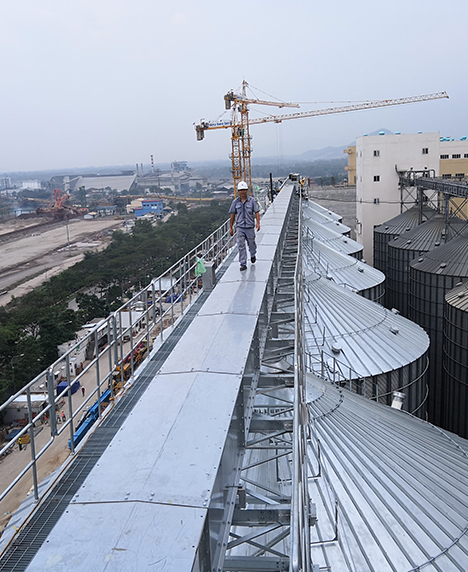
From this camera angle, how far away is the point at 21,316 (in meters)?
33.8

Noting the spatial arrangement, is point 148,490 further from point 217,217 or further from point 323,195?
point 217,217

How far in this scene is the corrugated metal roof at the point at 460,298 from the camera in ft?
46.6

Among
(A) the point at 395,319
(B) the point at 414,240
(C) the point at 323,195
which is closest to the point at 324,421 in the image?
(A) the point at 395,319

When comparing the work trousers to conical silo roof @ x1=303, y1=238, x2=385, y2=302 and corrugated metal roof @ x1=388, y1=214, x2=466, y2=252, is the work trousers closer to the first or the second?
conical silo roof @ x1=303, y1=238, x2=385, y2=302

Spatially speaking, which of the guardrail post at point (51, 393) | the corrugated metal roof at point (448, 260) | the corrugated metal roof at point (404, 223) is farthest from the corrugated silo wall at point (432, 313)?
the guardrail post at point (51, 393)

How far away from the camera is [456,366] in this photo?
14602mm

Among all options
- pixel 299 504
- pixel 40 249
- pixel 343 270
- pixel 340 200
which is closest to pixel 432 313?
pixel 343 270

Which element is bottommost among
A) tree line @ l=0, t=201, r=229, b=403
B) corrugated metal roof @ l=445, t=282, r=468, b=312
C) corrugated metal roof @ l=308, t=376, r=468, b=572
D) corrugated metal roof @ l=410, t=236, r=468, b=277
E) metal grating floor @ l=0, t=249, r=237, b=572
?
tree line @ l=0, t=201, r=229, b=403

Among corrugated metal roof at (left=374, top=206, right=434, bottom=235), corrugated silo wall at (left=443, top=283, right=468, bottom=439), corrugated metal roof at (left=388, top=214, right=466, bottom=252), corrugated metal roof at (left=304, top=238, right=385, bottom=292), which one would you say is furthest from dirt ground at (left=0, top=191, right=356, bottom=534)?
corrugated metal roof at (left=374, top=206, right=434, bottom=235)

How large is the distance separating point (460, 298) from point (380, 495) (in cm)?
979

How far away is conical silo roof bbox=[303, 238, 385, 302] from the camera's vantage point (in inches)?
688

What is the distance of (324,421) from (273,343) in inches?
68.8

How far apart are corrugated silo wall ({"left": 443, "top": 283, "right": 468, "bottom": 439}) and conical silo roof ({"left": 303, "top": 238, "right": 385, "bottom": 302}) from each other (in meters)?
3.29

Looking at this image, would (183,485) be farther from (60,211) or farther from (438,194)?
(60,211)
